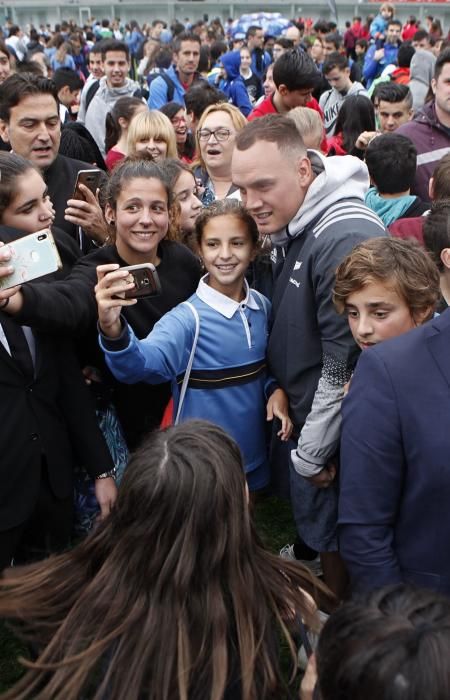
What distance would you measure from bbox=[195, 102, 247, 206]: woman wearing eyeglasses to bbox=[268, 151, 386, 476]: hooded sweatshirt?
1789mm

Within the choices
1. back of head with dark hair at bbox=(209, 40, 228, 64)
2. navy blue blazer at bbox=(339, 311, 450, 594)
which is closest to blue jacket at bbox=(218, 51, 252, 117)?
back of head with dark hair at bbox=(209, 40, 228, 64)

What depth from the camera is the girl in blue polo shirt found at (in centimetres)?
285

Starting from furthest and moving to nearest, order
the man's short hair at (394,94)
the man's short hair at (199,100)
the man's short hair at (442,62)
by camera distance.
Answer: the man's short hair at (199,100) → the man's short hair at (394,94) → the man's short hair at (442,62)

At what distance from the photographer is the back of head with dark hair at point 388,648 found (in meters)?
1.19

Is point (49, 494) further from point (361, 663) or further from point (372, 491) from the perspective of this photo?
point (361, 663)

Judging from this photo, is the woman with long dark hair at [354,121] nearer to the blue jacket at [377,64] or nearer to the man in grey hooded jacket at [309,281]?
the man in grey hooded jacket at [309,281]

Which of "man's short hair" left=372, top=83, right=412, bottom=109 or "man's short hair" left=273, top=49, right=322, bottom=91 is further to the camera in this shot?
"man's short hair" left=372, top=83, right=412, bottom=109

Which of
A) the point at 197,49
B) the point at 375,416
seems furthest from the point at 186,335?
the point at 197,49

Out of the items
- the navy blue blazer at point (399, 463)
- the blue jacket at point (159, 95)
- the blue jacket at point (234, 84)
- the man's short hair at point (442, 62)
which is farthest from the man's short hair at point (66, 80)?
the navy blue blazer at point (399, 463)

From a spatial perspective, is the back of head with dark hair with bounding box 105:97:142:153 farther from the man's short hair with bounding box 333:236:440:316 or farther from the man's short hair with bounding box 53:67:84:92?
the man's short hair with bounding box 333:236:440:316

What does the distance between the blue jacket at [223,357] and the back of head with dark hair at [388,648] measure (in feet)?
4.97

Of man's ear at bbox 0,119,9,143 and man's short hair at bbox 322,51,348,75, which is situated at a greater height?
man's ear at bbox 0,119,9,143

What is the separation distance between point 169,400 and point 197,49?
6.44 m

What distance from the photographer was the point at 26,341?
250cm
